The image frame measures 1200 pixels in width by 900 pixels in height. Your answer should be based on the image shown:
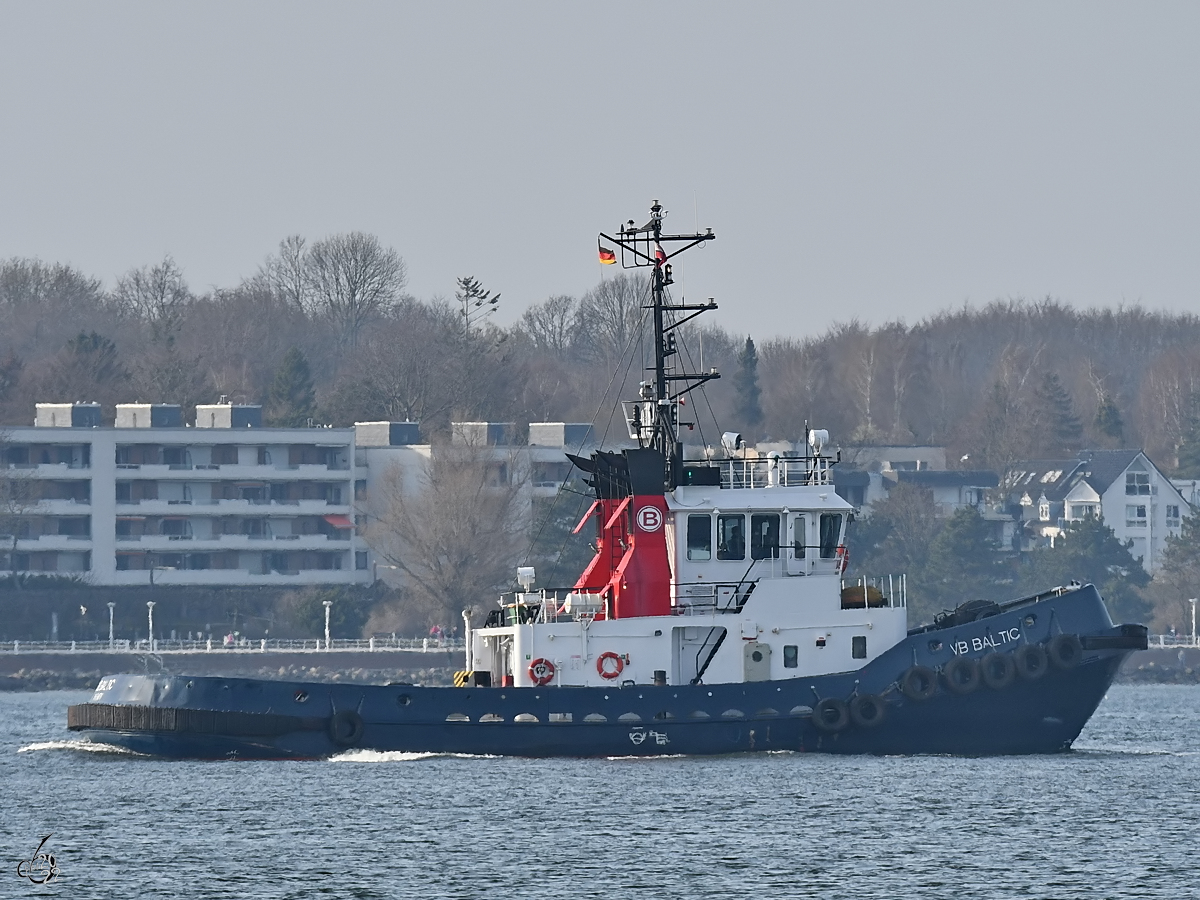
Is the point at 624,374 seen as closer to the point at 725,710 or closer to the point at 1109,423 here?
the point at 1109,423

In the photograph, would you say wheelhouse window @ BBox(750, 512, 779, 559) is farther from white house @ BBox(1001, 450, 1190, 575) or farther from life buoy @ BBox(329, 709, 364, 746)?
white house @ BBox(1001, 450, 1190, 575)

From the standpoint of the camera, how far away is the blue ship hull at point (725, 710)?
121 ft

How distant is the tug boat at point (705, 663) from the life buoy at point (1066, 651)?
0.8 inches

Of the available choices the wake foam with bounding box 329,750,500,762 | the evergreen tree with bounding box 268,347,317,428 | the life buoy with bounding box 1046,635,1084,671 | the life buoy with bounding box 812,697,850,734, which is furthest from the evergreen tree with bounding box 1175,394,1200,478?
the wake foam with bounding box 329,750,500,762

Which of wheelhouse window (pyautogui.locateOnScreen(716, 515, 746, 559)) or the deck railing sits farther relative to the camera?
the deck railing

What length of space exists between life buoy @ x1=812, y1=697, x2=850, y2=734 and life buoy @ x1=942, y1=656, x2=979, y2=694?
1584 millimetres

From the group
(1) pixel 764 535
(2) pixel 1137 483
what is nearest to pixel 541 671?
(1) pixel 764 535

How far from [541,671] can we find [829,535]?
4.84 meters

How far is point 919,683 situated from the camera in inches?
1468

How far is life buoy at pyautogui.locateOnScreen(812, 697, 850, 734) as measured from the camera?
37031 millimetres

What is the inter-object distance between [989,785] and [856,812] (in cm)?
319

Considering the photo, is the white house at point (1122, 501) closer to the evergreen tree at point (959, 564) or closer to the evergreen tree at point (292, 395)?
the evergreen tree at point (959, 564)

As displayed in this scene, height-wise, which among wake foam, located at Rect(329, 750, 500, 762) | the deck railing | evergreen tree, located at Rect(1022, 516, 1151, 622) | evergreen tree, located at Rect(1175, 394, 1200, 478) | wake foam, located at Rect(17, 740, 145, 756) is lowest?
wake foam, located at Rect(329, 750, 500, 762)

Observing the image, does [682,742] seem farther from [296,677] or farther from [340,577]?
[340,577]
